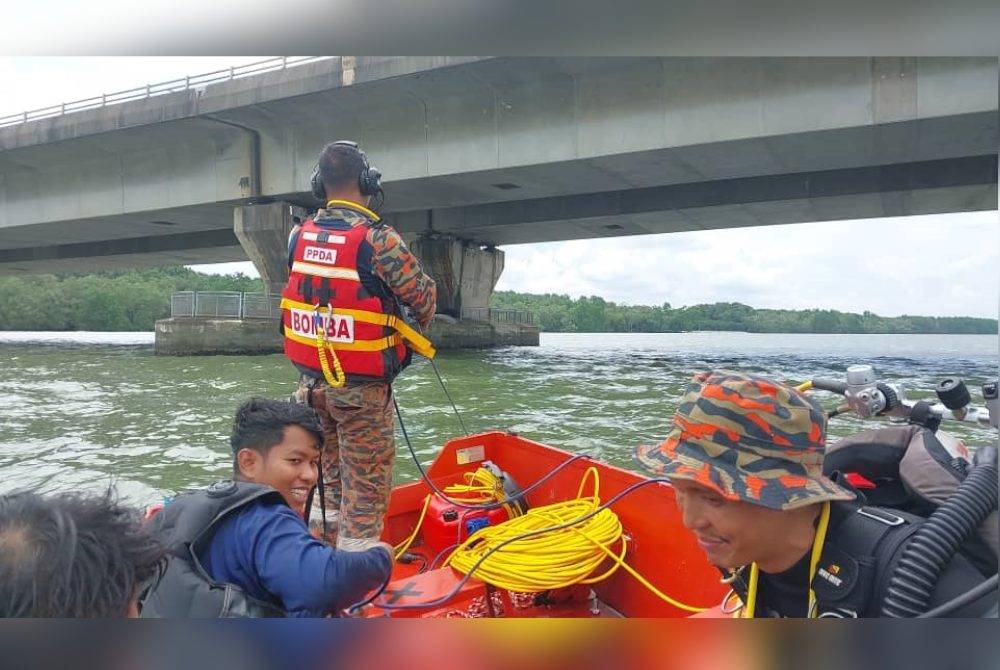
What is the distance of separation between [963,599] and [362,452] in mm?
2299

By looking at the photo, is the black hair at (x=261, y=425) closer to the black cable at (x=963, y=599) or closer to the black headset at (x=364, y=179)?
the black headset at (x=364, y=179)

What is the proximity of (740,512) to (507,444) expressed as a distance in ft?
9.93

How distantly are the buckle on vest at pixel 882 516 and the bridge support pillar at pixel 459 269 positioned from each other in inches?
820

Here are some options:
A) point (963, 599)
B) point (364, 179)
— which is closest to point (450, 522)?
point (364, 179)

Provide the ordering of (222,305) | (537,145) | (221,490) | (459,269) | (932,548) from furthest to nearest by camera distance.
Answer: (459,269) < (222,305) < (537,145) < (221,490) < (932,548)

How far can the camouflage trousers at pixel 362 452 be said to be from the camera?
9.12 feet

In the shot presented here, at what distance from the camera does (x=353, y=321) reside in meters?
2.75

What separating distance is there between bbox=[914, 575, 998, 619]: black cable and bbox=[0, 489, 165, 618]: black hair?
56.5 inches


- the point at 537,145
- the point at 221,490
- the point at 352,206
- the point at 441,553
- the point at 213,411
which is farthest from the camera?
the point at 537,145

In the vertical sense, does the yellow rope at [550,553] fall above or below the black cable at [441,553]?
above

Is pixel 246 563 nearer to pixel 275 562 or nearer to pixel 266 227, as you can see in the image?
pixel 275 562

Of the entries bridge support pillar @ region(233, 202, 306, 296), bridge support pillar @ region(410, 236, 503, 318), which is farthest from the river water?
bridge support pillar @ region(410, 236, 503, 318)

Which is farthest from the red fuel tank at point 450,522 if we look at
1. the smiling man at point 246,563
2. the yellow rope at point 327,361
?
the smiling man at point 246,563
